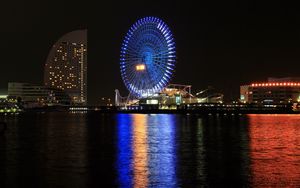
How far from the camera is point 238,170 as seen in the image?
1950 centimetres

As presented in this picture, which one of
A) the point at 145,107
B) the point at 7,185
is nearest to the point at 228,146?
the point at 7,185

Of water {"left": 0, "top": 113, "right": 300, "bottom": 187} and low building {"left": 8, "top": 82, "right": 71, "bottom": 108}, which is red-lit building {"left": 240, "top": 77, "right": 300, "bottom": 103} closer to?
low building {"left": 8, "top": 82, "right": 71, "bottom": 108}

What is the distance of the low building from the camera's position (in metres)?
166

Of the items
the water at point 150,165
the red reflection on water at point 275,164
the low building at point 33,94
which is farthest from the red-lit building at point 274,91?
the water at point 150,165

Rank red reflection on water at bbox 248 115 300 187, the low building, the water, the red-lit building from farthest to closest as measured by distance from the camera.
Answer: the low building → the red-lit building → the water → red reflection on water at bbox 248 115 300 187

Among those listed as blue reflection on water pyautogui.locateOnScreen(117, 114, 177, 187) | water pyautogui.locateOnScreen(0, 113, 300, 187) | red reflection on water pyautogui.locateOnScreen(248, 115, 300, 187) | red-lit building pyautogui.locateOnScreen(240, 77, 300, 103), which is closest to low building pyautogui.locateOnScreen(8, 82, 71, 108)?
red-lit building pyautogui.locateOnScreen(240, 77, 300, 103)

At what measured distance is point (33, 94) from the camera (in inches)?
6658

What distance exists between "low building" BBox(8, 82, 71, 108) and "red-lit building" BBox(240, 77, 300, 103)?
64.1m

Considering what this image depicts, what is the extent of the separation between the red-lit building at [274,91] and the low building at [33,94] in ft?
210

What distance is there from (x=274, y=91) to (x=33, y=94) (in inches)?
3068

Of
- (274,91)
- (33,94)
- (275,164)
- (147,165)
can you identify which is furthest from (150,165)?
(33,94)

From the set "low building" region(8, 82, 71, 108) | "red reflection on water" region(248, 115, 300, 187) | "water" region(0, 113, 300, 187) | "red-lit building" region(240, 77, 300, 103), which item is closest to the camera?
"red reflection on water" region(248, 115, 300, 187)

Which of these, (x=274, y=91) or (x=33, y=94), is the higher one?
(x=33, y=94)

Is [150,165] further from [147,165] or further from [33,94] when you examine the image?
[33,94]
